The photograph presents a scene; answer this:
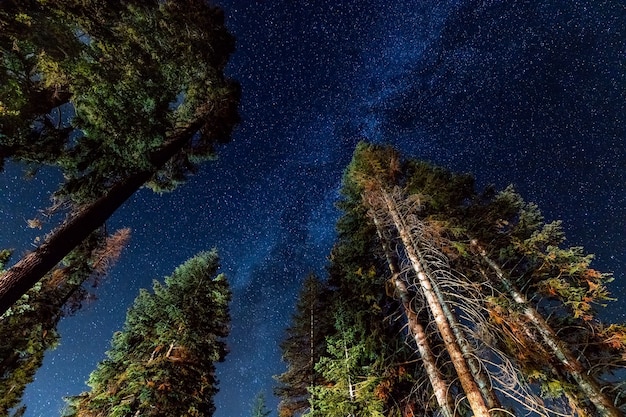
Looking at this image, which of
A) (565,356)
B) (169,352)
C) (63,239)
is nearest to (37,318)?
(169,352)

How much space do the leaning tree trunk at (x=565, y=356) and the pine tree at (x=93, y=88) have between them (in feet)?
38.3

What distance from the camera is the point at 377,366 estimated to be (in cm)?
826

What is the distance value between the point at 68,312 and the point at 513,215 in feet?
58.0

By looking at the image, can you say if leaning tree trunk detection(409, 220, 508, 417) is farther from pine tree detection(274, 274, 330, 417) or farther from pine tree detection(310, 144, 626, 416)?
pine tree detection(274, 274, 330, 417)

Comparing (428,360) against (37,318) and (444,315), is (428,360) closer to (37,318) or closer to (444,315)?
(444,315)

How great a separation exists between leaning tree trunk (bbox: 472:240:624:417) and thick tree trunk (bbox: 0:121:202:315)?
1198 centimetres

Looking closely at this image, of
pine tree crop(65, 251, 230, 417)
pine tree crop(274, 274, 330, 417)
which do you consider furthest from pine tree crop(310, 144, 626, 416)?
pine tree crop(65, 251, 230, 417)

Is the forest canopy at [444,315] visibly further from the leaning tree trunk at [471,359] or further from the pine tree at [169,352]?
the pine tree at [169,352]

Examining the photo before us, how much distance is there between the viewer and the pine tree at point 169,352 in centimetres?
882

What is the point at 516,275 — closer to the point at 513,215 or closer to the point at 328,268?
the point at 513,215

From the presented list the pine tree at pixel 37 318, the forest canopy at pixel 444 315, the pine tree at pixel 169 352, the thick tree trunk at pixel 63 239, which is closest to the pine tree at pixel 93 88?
the thick tree trunk at pixel 63 239

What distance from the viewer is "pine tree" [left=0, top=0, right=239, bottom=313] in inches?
235

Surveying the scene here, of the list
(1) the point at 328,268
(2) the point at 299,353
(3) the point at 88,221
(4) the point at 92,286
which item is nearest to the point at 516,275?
(1) the point at 328,268

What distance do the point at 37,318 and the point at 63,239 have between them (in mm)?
6736
